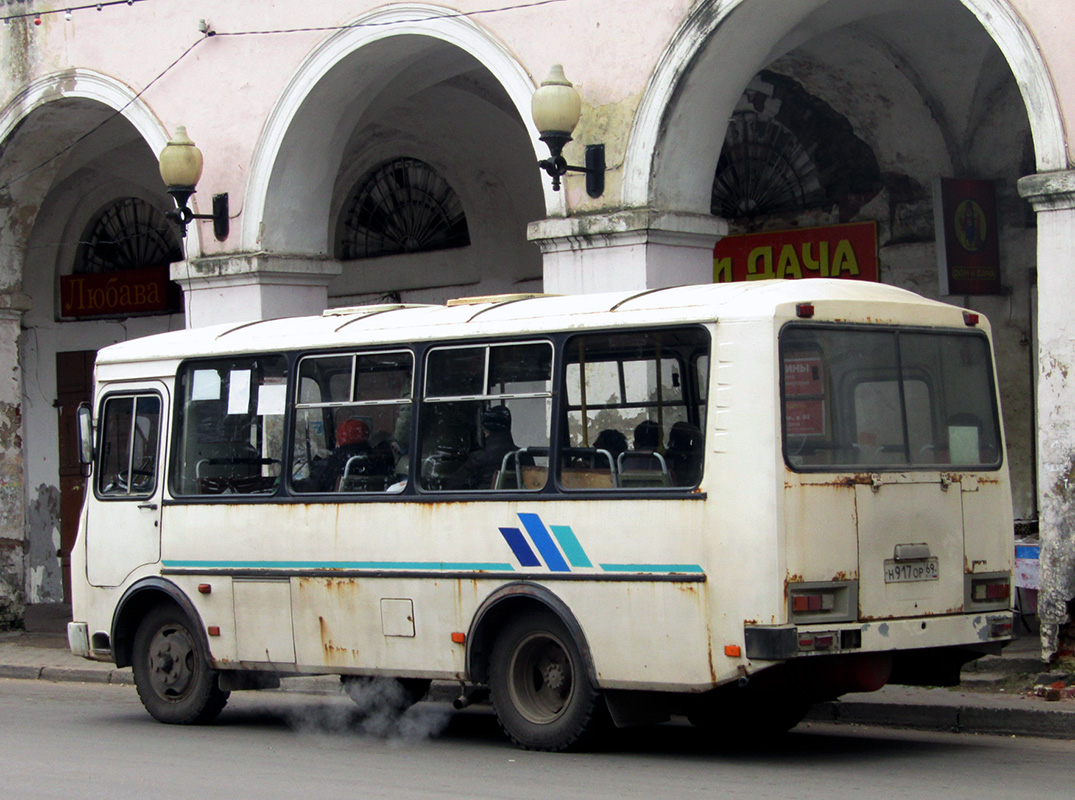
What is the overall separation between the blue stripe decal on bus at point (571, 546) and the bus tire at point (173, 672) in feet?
9.74

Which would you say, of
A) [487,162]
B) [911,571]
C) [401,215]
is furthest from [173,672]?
[401,215]

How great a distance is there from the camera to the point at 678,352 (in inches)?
320

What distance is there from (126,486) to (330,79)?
452 cm

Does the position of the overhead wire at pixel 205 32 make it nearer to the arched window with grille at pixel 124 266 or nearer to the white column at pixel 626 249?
the white column at pixel 626 249

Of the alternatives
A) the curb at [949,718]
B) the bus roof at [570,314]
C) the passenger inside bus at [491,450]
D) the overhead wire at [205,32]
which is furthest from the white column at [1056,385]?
the overhead wire at [205,32]

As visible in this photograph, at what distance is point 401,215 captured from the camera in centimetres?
1822

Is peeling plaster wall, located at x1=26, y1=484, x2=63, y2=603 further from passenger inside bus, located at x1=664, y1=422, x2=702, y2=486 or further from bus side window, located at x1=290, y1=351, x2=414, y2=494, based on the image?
passenger inside bus, located at x1=664, y1=422, x2=702, y2=486

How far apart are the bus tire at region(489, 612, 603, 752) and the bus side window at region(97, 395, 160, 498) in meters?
3.09

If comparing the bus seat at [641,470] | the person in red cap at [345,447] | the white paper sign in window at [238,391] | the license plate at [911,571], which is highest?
the white paper sign in window at [238,391]

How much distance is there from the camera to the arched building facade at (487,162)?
1163 cm

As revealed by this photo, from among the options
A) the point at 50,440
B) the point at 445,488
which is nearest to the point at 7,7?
the point at 50,440

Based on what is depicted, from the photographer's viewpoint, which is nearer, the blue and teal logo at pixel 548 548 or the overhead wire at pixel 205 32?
the blue and teal logo at pixel 548 548

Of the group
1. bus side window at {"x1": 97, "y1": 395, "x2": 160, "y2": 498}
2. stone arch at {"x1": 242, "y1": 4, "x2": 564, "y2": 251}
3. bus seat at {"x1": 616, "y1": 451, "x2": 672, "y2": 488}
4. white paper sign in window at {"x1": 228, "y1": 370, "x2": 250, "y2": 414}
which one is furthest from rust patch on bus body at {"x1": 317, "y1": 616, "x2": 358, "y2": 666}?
stone arch at {"x1": 242, "y1": 4, "x2": 564, "y2": 251}

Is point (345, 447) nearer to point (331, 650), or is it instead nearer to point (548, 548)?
point (331, 650)
